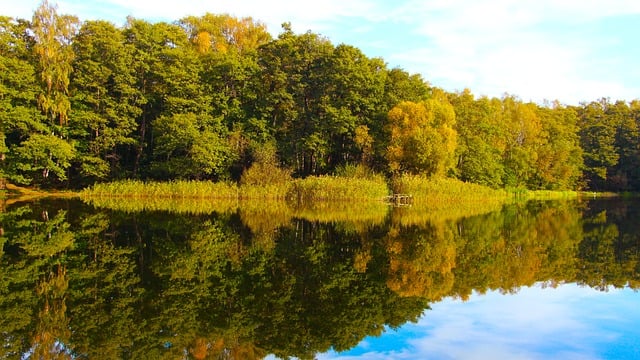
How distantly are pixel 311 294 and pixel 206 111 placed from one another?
3784cm

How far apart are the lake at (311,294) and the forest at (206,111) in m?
23.3

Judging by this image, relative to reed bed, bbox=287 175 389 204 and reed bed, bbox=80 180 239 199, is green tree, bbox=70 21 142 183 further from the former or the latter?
reed bed, bbox=287 175 389 204

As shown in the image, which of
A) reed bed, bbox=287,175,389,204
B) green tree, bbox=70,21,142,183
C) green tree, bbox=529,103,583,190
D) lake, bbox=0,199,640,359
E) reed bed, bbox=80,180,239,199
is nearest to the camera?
lake, bbox=0,199,640,359

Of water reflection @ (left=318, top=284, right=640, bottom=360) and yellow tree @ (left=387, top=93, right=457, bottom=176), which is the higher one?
yellow tree @ (left=387, top=93, right=457, bottom=176)

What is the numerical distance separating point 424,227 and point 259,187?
19.6m

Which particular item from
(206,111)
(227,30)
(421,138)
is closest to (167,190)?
(206,111)

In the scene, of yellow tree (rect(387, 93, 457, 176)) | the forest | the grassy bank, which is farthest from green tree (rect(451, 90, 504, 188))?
the grassy bank

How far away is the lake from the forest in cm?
2335

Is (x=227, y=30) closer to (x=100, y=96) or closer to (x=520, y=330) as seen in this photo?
(x=100, y=96)

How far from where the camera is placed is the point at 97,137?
4347cm

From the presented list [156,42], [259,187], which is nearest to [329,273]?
[259,187]

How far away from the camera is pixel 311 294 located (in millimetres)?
10367

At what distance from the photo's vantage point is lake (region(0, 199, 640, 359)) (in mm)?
7583

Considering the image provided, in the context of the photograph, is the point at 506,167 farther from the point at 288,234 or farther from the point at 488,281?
the point at 488,281
